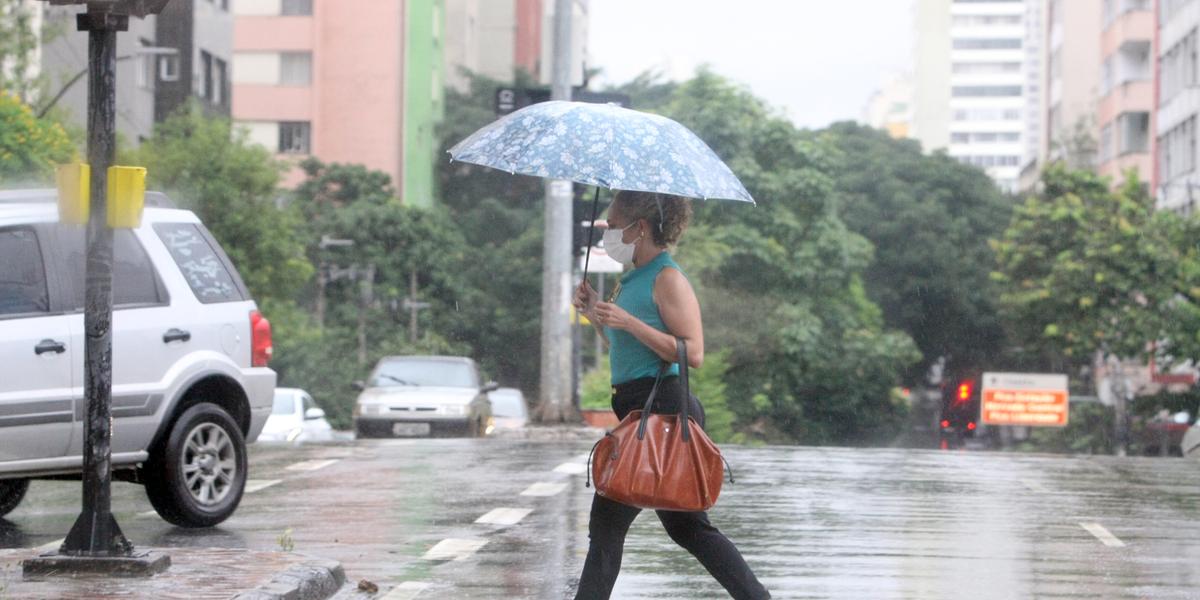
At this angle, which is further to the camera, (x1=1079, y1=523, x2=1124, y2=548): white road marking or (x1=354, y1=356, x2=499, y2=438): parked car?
(x1=354, y1=356, x2=499, y2=438): parked car

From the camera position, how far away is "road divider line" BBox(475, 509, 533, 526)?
11.1 metres

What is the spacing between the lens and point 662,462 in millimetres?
6258

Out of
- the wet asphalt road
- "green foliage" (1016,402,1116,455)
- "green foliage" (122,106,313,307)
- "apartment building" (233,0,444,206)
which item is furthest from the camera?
"apartment building" (233,0,444,206)

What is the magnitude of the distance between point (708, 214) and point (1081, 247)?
10.2 metres

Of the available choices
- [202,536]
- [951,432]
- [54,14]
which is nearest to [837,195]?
[951,432]

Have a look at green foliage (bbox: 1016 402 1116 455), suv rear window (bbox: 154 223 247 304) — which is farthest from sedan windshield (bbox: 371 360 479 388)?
green foliage (bbox: 1016 402 1116 455)

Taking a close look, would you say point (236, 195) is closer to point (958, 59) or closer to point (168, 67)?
point (168, 67)

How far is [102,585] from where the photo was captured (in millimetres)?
7777

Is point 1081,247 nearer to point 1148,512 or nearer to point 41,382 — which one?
point 1148,512

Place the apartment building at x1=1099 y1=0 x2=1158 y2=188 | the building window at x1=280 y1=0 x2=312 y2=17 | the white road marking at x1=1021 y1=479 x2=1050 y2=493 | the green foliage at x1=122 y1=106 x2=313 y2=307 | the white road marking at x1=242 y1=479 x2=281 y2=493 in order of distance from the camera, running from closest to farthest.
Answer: the white road marking at x1=242 y1=479 x2=281 y2=493
the white road marking at x1=1021 y1=479 x2=1050 y2=493
the green foliage at x1=122 y1=106 x2=313 y2=307
the apartment building at x1=1099 y1=0 x2=1158 y2=188
the building window at x1=280 y1=0 x2=312 y2=17

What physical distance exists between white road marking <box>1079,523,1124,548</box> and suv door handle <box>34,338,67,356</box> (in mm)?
5411

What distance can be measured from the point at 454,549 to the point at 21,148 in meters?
15.3

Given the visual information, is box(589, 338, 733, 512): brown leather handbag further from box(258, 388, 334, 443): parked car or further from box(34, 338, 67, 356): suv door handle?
box(258, 388, 334, 443): parked car

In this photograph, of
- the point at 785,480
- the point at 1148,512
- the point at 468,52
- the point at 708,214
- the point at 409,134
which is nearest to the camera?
the point at 1148,512
